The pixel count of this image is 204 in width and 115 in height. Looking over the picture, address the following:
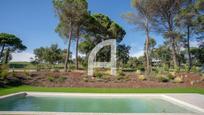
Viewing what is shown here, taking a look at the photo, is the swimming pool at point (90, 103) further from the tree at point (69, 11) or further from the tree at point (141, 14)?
the tree at point (141, 14)

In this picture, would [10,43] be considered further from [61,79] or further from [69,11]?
[61,79]

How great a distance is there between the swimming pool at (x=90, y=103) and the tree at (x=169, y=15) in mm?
14102

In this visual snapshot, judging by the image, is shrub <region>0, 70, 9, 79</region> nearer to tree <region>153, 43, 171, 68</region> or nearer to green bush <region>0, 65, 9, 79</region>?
green bush <region>0, 65, 9, 79</region>

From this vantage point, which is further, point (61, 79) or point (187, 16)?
point (187, 16)

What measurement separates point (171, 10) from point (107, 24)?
10433 mm

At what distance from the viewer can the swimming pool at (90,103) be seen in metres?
8.34

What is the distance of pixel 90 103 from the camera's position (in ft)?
31.6

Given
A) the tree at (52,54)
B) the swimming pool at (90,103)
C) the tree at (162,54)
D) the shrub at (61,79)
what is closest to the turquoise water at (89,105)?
the swimming pool at (90,103)

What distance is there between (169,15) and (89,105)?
17359 millimetres

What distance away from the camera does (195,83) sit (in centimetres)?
1510

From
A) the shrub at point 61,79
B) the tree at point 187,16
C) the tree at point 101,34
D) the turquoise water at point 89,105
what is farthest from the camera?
the tree at point 101,34

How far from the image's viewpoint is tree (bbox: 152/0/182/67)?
23.0 meters

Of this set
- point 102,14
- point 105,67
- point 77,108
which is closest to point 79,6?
point 105,67

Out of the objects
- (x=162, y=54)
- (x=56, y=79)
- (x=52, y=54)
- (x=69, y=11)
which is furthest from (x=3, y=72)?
(x=162, y=54)
